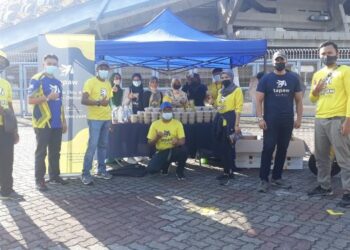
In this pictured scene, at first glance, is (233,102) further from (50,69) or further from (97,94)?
(50,69)

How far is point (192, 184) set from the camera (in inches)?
244

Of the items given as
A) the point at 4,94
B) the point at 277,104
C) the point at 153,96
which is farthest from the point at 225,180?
the point at 4,94

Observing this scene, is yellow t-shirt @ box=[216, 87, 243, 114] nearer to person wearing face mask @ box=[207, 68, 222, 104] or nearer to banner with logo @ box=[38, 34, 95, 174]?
banner with logo @ box=[38, 34, 95, 174]

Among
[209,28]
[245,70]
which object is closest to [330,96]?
[245,70]

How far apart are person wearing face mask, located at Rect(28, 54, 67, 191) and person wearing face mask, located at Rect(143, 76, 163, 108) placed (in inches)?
91.0

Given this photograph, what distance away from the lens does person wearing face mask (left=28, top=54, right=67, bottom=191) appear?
555cm

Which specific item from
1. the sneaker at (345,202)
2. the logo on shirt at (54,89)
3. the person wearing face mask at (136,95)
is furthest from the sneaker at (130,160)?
the sneaker at (345,202)

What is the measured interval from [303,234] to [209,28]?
21.2 meters

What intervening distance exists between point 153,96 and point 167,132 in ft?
4.83

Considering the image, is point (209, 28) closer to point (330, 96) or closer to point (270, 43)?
point (270, 43)

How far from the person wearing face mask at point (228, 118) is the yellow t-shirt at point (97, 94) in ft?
5.71

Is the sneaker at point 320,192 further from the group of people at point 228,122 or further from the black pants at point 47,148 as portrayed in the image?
the black pants at point 47,148

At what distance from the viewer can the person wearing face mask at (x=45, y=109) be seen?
5.55m

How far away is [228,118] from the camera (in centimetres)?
624
